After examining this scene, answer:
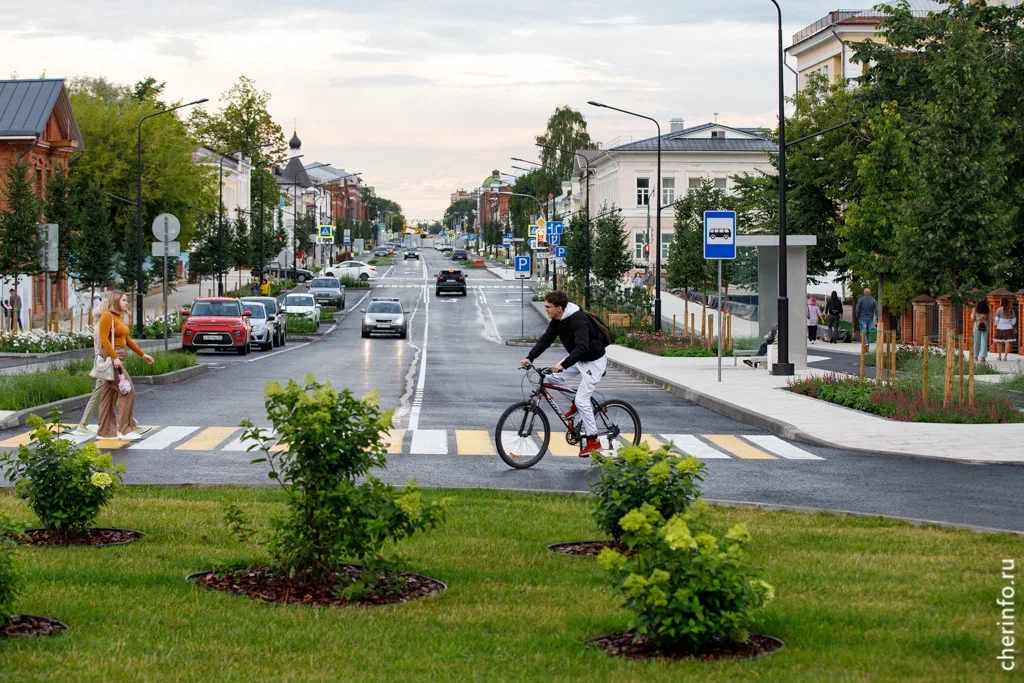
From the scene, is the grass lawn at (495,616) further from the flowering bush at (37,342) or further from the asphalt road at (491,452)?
the flowering bush at (37,342)

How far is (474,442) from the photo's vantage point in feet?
51.8

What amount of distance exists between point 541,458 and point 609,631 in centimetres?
762

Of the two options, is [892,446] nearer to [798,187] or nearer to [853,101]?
[853,101]

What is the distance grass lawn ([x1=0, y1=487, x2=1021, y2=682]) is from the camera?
542 centimetres

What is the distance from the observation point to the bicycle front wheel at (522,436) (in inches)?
531

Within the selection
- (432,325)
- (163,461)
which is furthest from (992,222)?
(432,325)

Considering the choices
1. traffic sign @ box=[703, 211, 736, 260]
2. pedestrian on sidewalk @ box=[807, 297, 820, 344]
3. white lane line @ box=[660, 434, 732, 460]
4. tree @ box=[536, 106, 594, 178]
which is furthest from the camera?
tree @ box=[536, 106, 594, 178]

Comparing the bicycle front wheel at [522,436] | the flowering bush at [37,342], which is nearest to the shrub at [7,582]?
the bicycle front wheel at [522,436]

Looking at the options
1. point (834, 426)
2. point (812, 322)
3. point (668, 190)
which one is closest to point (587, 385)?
point (834, 426)

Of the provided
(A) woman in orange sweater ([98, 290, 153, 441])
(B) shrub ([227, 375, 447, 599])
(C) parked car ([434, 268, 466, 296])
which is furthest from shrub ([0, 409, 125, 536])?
(C) parked car ([434, 268, 466, 296])

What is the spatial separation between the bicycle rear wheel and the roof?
1771 inches

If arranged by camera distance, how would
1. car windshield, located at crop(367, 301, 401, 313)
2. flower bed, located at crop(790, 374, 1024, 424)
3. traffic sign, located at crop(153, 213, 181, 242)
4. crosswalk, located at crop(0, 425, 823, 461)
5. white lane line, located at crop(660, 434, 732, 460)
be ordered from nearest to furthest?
white lane line, located at crop(660, 434, 732, 460) → crosswalk, located at crop(0, 425, 823, 461) → flower bed, located at crop(790, 374, 1024, 424) → traffic sign, located at crop(153, 213, 181, 242) → car windshield, located at crop(367, 301, 401, 313)

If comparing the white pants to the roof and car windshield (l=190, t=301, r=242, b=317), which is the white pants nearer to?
car windshield (l=190, t=301, r=242, b=317)

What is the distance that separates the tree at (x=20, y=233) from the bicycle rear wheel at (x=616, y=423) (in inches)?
1134
